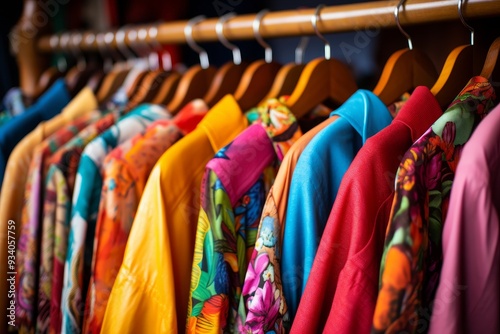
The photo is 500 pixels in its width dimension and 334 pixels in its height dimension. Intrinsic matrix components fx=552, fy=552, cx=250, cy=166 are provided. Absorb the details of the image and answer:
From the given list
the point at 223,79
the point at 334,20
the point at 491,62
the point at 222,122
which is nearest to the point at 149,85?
the point at 223,79

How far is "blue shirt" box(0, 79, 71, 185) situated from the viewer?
0.94 meters

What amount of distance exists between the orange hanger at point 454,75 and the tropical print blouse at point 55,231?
1.75 feet

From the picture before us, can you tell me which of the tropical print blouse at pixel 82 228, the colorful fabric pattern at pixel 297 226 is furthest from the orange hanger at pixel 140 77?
the colorful fabric pattern at pixel 297 226

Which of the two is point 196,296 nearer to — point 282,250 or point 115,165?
point 282,250

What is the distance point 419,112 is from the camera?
0.65 m

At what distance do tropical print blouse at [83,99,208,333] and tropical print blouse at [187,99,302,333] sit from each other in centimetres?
13

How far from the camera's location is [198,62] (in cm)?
160

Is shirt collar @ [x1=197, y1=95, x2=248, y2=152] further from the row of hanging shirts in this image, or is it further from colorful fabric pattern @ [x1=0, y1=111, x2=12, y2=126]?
colorful fabric pattern @ [x1=0, y1=111, x2=12, y2=126]

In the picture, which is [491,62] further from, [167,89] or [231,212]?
[167,89]

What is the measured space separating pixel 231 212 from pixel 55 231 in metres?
0.29

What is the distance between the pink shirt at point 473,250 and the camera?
51 cm

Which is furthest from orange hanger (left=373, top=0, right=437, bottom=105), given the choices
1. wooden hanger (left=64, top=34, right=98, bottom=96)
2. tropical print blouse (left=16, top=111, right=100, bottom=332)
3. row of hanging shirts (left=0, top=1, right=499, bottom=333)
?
wooden hanger (left=64, top=34, right=98, bottom=96)

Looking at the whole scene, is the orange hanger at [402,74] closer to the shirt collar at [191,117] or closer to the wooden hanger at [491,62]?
the wooden hanger at [491,62]

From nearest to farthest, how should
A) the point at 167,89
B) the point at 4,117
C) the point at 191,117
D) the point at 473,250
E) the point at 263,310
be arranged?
the point at 473,250 → the point at 263,310 → the point at 191,117 → the point at 167,89 → the point at 4,117
